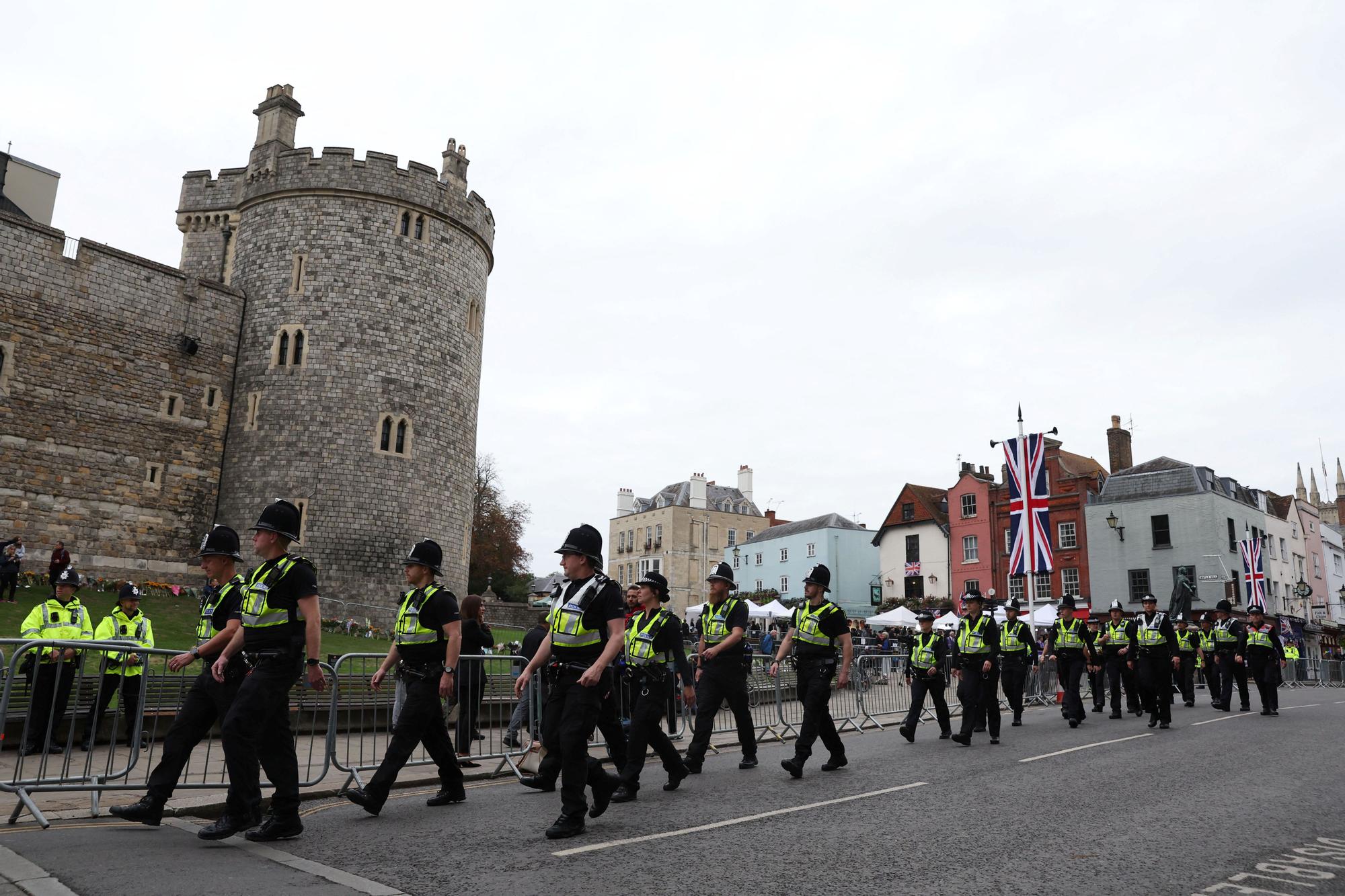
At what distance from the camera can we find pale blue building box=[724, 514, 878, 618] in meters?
61.0

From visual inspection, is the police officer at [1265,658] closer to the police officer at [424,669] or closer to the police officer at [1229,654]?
the police officer at [1229,654]

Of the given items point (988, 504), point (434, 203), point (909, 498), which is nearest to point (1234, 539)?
point (988, 504)

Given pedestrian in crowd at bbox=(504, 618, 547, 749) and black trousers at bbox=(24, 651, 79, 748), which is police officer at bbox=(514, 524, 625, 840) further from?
black trousers at bbox=(24, 651, 79, 748)

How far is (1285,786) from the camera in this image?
803 centimetres

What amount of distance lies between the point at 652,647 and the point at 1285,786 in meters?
5.59

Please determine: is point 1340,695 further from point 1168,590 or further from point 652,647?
point 652,647

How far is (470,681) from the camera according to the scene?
9859mm

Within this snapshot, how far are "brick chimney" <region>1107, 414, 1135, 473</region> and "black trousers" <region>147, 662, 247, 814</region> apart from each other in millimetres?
48589

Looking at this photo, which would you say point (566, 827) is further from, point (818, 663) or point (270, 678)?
point (818, 663)

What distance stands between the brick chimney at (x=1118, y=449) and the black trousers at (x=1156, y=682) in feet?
119

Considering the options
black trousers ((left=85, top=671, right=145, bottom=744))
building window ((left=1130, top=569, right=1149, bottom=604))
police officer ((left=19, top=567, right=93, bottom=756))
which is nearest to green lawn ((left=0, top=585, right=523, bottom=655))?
police officer ((left=19, top=567, right=93, bottom=756))

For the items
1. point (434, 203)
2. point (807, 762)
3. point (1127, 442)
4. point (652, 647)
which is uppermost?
point (434, 203)

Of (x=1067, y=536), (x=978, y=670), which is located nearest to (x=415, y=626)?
(x=978, y=670)

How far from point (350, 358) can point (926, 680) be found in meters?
21.2
